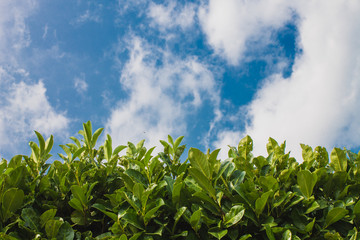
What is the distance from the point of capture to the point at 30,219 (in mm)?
2957

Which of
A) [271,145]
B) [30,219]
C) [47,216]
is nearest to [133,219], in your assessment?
[47,216]

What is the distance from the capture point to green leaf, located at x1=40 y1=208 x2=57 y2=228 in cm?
296

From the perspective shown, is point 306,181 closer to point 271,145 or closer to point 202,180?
point 271,145

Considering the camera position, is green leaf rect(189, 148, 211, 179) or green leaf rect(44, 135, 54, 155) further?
green leaf rect(44, 135, 54, 155)

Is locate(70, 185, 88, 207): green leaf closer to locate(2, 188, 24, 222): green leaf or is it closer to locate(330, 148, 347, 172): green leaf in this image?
locate(2, 188, 24, 222): green leaf

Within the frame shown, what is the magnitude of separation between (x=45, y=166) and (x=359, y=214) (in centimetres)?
348

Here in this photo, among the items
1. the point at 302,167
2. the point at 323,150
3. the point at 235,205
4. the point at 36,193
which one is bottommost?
the point at 235,205

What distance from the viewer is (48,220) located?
9.73 feet

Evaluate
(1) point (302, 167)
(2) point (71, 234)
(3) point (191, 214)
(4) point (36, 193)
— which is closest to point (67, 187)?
(4) point (36, 193)

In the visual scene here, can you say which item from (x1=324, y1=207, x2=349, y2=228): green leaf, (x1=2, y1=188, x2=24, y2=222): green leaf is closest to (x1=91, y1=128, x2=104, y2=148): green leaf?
(x1=2, y1=188, x2=24, y2=222): green leaf

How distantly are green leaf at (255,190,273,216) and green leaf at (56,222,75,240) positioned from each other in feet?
5.64

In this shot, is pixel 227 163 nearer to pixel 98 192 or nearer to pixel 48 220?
pixel 98 192

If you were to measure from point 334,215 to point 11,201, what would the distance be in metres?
Result: 2.98

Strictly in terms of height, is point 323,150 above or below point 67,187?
above
